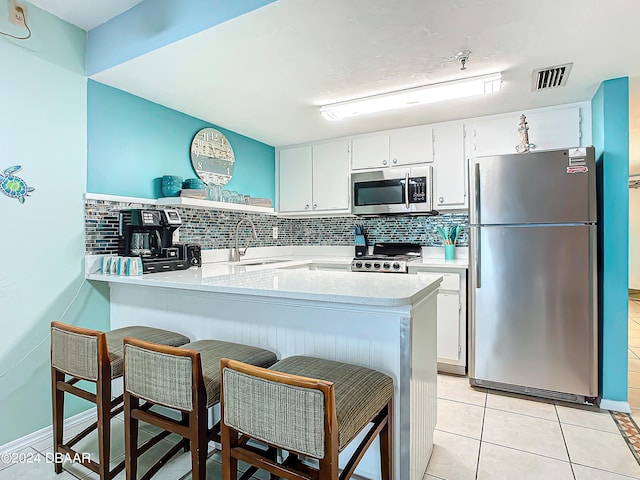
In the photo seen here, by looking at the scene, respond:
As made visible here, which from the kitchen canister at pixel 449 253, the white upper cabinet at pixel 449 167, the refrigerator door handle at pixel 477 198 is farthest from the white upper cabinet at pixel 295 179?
the refrigerator door handle at pixel 477 198

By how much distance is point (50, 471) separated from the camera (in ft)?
5.86

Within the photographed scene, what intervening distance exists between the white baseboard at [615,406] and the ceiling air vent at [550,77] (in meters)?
2.11

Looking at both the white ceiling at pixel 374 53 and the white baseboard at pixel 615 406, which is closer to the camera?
the white ceiling at pixel 374 53

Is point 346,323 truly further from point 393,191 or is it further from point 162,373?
point 393,191

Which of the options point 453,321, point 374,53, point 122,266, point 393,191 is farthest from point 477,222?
point 122,266

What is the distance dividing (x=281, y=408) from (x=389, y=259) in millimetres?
2360

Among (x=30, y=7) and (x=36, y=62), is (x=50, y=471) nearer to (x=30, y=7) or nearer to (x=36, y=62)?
(x=36, y=62)

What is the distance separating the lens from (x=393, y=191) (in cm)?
345

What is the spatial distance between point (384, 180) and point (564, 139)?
58.0 inches

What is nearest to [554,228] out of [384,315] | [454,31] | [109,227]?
[454,31]

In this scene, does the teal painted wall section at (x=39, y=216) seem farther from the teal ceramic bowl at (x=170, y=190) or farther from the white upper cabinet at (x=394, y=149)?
the white upper cabinet at (x=394, y=149)

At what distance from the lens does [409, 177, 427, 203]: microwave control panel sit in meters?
3.32

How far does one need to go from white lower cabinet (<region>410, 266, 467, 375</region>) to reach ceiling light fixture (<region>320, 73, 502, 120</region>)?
134cm

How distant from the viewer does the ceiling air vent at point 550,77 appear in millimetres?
2209
